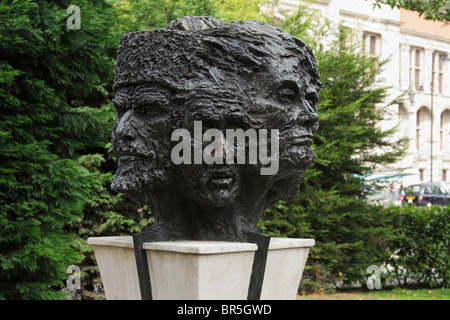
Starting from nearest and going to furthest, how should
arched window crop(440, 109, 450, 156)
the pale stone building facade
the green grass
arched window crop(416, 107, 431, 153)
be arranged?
1. the green grass
2. the pale stone building facade
3. arched window crop(416, 107, 431, 153)
4. arched window crop(440, 109, 450, 156)

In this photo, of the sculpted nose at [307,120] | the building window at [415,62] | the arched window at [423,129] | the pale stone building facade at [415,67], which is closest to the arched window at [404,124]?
the pale stone building facade at [415,67]

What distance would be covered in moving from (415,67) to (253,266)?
29.2m

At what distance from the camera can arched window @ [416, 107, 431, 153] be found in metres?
32.7

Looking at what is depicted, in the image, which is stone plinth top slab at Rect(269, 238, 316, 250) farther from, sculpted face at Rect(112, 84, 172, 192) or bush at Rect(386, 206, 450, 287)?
bush at Rect(386, 206, 450, 287)

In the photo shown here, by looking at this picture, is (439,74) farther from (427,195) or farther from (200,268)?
(200,268)

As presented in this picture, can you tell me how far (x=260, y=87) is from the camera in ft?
11.3

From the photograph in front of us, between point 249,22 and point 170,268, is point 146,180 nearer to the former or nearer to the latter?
point 170,268

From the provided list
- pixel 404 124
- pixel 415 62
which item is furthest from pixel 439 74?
pixel 404 124

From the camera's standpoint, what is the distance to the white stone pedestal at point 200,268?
3.03 meters

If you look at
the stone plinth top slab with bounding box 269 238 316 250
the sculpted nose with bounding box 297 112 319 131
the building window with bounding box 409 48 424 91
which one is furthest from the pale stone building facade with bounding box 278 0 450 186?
the stone plinth top slab with bounding box 269 238 316 250

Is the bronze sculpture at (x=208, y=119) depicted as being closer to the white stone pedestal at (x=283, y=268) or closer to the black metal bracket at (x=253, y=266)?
the black metal bracket at (x=253, y=266)

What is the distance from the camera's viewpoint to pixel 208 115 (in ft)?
10.6

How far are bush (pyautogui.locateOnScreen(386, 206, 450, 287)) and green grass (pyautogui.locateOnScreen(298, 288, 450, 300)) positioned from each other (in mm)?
290

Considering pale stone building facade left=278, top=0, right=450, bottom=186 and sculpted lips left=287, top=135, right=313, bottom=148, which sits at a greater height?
pale stone building facade left=278, top=0, right=450, bottom=186
